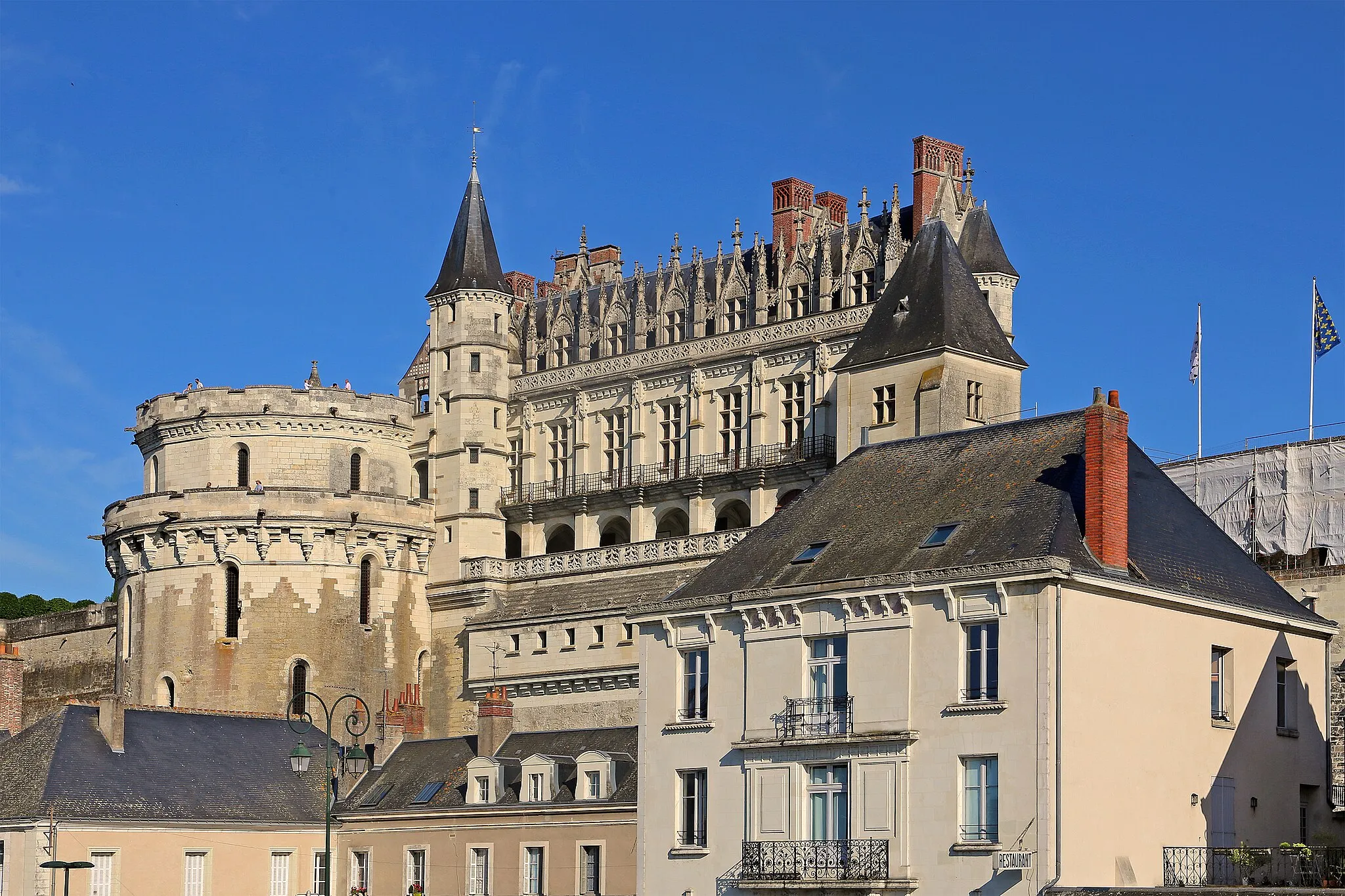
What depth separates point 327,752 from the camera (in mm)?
34094

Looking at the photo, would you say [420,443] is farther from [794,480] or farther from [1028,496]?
[1028,496]

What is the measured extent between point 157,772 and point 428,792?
5.50 metres

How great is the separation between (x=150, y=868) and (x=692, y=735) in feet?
43.9

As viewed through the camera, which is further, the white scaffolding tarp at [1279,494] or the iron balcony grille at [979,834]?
the white scaffolding tarp at [1279,494]

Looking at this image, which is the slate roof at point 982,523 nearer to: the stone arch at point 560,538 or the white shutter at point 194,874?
the white shutter at point 194,874

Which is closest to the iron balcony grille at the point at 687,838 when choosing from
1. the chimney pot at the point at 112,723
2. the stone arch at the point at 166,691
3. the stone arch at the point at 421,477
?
the chimney pot at the point at 112,723

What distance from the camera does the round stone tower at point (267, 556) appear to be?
210ft

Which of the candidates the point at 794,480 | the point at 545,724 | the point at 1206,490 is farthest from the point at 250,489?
the point at 1206,490

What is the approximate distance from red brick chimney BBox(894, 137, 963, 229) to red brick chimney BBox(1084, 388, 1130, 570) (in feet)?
96.0

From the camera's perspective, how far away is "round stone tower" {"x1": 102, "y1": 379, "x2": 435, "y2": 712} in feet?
210

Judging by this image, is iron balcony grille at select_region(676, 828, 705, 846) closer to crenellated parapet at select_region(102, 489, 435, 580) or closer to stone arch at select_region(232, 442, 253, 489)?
crenellated parapet at select_region(102, 489, 435, 580)

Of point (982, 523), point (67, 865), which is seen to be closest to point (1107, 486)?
point (982, 523)

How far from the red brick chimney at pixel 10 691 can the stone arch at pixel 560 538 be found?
18589mm

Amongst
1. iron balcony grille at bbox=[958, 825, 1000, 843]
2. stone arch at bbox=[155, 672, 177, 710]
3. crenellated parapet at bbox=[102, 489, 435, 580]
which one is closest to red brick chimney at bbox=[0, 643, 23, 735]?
stone arch at bbox=[155, 672, 177, 710]
